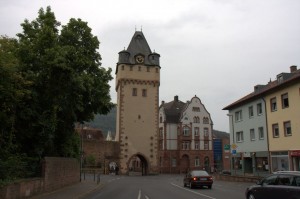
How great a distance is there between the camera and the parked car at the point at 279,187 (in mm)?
12445

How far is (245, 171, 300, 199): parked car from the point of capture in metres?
12.4

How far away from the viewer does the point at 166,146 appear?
74562 mm

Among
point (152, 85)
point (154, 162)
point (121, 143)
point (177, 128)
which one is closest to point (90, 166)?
point (121, 143)

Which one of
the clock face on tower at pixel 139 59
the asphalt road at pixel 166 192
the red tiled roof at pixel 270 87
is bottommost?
the asphalt road at pixel 166 192

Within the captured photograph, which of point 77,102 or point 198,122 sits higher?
point 198,122

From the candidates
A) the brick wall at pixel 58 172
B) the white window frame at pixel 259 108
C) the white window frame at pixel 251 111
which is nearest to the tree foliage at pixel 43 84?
the brick wall at pixel 58 172

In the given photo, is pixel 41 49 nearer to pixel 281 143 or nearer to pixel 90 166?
pixel 281 143

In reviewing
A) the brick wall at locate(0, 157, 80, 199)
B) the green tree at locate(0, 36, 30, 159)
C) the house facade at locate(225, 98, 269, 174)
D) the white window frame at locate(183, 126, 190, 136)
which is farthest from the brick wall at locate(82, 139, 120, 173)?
the green tree at locate(0, 36, 30, 159)

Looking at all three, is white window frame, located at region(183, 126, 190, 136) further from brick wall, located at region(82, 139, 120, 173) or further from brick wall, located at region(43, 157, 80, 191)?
brick wall, located at region(43, 157, 80, 191)

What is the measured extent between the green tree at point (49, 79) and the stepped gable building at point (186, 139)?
50075mm

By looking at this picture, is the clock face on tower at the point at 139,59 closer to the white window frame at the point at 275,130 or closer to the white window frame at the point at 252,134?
the white window frame at the point at 252,134

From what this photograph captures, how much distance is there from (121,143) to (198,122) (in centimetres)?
2340

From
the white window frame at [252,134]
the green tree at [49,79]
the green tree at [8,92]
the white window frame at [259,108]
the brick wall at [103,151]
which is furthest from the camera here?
the brick wall at [103,151]

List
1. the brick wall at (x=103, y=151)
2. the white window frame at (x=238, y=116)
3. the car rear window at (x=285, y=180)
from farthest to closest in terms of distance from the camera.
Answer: the brick wall at (x=103, y=151) < the white window frame at (x=238, y=116) < the car rear window at (x=285, y=180)
